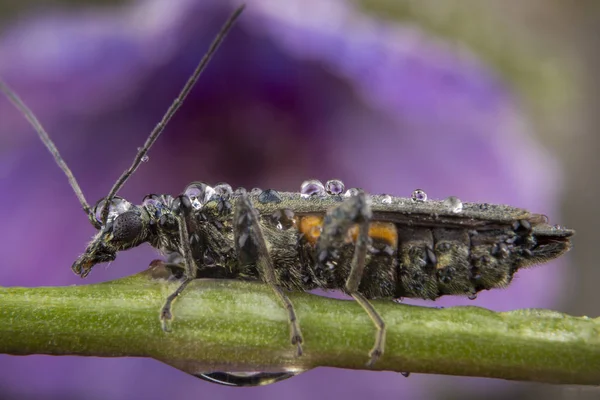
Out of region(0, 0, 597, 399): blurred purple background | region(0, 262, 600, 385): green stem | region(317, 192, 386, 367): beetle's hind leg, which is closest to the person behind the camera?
region(0, 262, 600, 385): green stem

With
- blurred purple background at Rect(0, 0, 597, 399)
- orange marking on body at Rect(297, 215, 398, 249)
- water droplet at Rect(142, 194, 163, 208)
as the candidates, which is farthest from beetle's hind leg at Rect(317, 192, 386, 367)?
blurred purple background at Rect(0, 0, 597, 399)

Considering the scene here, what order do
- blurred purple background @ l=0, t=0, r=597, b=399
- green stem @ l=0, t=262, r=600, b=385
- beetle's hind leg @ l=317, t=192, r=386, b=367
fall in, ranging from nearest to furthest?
green stem @ l=0, t=262, r=600, b=385, beetle's hind leg @ l=317, t=192, r=386, b=367, blurred purple background @ l=0, t=0, r=597, b=399

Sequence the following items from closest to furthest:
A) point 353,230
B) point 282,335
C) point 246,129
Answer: point 282,335 < point 353,230 < point 246,129

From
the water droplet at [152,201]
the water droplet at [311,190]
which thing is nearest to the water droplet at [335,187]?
the water droplet at [311,190]

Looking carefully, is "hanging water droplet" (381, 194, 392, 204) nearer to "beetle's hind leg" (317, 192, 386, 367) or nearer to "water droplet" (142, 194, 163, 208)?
"beetle's hind leg" (317, 192, 386, 367)

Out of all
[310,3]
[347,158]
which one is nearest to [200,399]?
[347,158]

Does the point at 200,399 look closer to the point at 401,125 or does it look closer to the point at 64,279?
the point at 64,279

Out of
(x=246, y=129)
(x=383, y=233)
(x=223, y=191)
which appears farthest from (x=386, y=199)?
(x=246, y=129)

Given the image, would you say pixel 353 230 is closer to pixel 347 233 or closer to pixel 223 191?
pixel 347 233
